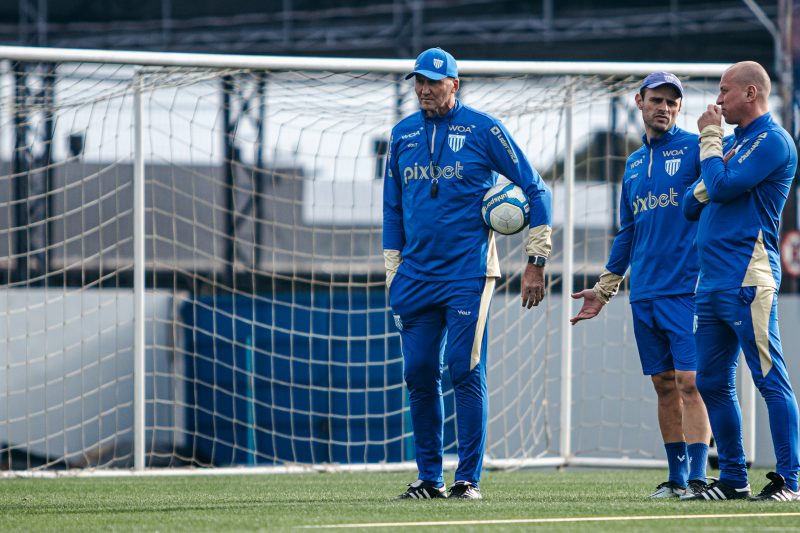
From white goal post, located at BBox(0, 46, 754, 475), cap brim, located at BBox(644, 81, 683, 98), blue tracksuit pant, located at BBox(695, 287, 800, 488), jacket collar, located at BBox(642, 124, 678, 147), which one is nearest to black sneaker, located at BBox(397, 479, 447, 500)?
blue tracksuit pant, located at BBox(695, 287, 800, 488)

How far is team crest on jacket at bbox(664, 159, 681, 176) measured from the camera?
19.4 feet

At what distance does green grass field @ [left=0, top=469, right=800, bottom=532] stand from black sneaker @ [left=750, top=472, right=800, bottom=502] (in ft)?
0.42

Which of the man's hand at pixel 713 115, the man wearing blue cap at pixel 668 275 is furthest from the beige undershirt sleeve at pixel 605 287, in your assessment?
the man's hand at pixel 713 115

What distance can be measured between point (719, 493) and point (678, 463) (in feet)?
1.90

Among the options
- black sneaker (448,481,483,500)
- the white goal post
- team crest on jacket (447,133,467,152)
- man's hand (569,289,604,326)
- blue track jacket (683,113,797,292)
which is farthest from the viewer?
the white goal post

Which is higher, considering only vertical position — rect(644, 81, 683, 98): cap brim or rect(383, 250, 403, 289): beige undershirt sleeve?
rect(644, 81, 683, 98): cap brim

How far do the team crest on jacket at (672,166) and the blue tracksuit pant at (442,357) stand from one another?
102 centimetres

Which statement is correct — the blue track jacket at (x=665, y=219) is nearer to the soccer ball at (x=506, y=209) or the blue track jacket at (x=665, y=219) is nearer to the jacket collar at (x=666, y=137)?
the jacket collar at (x=666, y=137)

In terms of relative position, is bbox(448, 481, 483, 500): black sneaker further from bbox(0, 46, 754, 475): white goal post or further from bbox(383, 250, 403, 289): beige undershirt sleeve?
bbox(0, 46, 754, 475): white goal post

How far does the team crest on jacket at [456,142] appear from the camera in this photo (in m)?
5.71

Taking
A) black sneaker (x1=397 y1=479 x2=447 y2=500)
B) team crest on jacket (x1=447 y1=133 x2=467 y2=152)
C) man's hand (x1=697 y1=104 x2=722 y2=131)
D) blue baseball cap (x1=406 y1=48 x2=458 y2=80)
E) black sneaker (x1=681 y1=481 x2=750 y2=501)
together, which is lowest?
black sneaker (x1=397 y1=479 x2=447 y2=500)

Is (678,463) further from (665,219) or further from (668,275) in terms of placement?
(665,219)

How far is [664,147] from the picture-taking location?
19.6 feet

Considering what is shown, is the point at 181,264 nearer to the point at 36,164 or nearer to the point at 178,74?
the point at 36,164
